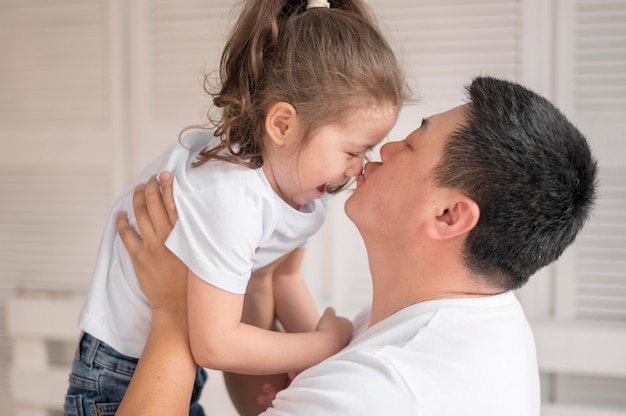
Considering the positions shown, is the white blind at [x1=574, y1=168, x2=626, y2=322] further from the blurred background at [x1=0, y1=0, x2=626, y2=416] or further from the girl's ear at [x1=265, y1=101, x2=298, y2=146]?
the girl's ear at [x1=265, y1=101, x2=298, y2=146]

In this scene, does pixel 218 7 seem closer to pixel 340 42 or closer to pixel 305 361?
pixel 340 42

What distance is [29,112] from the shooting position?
9.72 feet

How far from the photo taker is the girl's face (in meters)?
1.24

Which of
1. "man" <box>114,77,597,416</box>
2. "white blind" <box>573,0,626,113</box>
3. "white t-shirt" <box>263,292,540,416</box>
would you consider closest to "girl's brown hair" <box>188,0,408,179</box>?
"man" <box>114,77,597,416</box>

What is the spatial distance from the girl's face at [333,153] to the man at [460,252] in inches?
1.8

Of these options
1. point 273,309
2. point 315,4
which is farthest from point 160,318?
point 315,4

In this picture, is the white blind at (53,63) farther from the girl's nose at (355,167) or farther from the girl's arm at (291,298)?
the girl's nose at (355,167)

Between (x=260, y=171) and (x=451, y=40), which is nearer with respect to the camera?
(x=260, y=171)

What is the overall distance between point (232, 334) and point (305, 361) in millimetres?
153

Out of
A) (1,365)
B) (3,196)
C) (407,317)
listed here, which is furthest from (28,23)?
(407,317)

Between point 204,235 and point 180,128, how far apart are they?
1.61 metres

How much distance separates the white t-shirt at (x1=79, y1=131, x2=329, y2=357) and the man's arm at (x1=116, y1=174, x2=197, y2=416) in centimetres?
6

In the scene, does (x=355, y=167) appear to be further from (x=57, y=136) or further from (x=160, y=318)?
(x=57, y=136)

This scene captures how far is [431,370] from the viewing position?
40.2 inches
